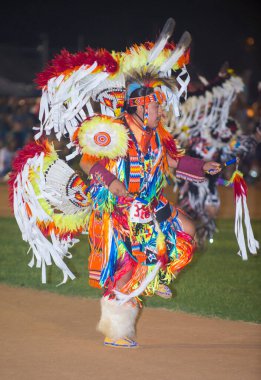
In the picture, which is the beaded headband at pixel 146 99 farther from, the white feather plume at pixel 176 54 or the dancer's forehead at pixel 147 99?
the white feather plume at pixel 176 54

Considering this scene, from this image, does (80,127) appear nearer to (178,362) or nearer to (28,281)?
(178,362)

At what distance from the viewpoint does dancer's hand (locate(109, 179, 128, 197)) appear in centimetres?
557

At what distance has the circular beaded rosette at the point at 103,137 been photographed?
5.70 metres

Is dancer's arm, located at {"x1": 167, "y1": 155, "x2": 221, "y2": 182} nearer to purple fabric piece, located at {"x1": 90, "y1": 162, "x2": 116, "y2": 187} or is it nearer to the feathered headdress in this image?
the feathered headdress

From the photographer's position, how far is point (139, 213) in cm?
578

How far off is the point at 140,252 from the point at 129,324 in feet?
1.73

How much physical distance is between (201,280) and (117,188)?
3.82 metres

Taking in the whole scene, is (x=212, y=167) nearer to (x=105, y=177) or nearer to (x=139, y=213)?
(x=139, y=213)

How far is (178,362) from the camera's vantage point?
5367 mm

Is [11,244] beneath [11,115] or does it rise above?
beneath

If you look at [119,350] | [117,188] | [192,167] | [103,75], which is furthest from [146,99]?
[119,350]

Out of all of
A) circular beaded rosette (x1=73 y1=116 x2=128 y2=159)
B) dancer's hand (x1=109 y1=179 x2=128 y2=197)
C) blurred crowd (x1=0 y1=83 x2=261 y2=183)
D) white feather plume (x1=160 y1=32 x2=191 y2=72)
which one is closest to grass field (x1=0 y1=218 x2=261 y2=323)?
dancer's hand (x1=109 y1=179 x2=128 y2=197)

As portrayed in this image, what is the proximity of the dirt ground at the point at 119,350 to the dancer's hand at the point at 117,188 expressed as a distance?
3.68 ft

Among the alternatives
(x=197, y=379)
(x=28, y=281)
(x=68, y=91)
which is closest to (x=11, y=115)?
(x=28, y=281)
